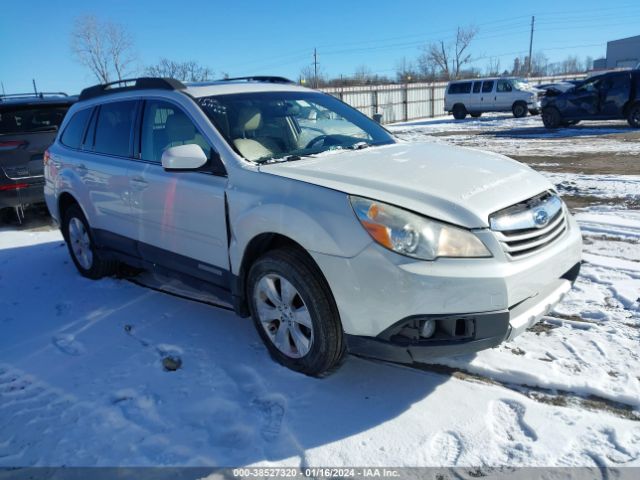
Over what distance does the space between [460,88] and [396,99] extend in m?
4.28

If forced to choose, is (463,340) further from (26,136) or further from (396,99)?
(396,99)

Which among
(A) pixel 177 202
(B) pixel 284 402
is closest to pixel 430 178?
(B) pixel 284 402

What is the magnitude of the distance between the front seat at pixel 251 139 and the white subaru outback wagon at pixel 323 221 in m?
0.01

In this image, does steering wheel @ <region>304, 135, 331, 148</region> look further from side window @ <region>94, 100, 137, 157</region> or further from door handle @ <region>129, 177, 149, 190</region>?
side window @ <region>94, 100, 137, 157</region>

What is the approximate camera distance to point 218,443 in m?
2.63

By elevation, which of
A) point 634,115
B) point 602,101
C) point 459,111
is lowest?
point 634,115

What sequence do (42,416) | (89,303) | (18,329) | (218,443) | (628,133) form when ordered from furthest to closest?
(628,133) < (89,303) < (18,329) < (42,416) < (218,443)

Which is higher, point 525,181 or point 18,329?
point 525,181

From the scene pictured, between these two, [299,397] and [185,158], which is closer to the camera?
[299,397]

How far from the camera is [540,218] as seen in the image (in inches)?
112

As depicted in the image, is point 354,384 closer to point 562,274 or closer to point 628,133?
point 562,274

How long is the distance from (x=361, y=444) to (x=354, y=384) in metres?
0.55

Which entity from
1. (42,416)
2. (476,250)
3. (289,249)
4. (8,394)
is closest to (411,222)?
(476,250)

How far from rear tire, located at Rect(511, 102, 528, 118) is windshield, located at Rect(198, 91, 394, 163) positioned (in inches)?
870
